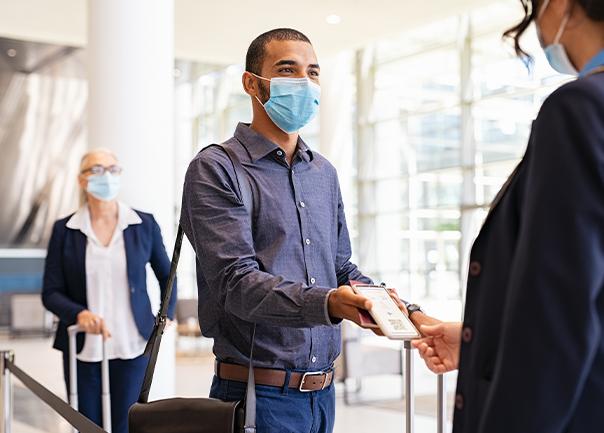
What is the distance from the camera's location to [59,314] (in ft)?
16.9

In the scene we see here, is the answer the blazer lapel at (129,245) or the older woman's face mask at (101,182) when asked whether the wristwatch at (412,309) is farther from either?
the older woman's face mask at (101,182)

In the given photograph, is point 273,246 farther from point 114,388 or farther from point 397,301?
point 114,388

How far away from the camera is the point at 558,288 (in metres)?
1.45

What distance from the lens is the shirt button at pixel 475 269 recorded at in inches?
65.9

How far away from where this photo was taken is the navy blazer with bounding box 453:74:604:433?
143cm

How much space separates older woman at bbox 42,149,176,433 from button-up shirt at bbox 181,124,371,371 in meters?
2.45

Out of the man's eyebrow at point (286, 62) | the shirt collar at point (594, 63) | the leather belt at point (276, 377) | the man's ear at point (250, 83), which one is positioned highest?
the man's eyebrow at point (286, 62)

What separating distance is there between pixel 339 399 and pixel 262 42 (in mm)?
9497

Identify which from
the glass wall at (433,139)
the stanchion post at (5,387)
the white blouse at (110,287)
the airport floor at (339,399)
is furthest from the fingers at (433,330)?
the glass wall at (433,139)

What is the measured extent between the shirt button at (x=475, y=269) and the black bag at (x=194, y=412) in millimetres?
1135

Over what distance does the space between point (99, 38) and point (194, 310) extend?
1094cm

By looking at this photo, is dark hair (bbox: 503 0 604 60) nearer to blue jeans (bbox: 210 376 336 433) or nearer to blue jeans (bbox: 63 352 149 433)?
blue jeans (bbox: 210 376 336 433)

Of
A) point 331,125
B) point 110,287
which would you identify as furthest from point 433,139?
point 110,287

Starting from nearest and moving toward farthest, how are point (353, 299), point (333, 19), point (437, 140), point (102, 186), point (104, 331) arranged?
point (353, 299) < point (104, 331) < point (102, 186) < point (333, 19) < point (437, 140)
